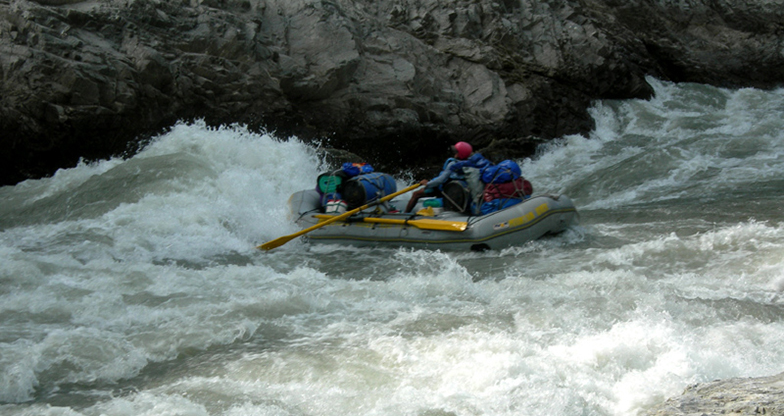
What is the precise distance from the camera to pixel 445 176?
26.6 feet

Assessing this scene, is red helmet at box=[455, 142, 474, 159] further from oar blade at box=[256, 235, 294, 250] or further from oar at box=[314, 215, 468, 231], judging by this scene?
oar blade at box=[256, 235, 294, 250]

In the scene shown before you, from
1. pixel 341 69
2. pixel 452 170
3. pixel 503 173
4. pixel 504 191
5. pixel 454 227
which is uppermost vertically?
pixel 341 69

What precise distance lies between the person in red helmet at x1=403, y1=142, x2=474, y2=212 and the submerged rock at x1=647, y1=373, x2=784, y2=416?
5233mm

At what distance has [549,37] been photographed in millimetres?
14430

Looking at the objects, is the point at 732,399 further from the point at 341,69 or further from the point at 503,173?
the point at 341,69

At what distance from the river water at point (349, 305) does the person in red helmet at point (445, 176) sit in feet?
3.02

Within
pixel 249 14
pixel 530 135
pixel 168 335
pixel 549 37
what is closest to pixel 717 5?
pixel 549 37

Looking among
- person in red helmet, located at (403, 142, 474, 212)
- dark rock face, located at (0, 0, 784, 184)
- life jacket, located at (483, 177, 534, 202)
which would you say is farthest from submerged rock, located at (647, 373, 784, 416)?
dark rock face, located at (0, 0, 784, 184)

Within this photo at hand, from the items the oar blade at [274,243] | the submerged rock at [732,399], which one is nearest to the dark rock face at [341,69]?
the oar blade at [274,243]

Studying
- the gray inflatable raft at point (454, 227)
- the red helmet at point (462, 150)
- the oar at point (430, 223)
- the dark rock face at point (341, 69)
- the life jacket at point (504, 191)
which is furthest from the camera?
the dark rock face at point (341, 69)

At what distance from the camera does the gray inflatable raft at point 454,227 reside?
7395 millimetres

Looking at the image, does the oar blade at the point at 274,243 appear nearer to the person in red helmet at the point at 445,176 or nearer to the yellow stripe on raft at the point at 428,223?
the yellow stripe on raft at the point at 428,223

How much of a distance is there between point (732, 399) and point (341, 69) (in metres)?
9.84

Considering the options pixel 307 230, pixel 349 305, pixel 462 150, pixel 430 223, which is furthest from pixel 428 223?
pixel 349 305
